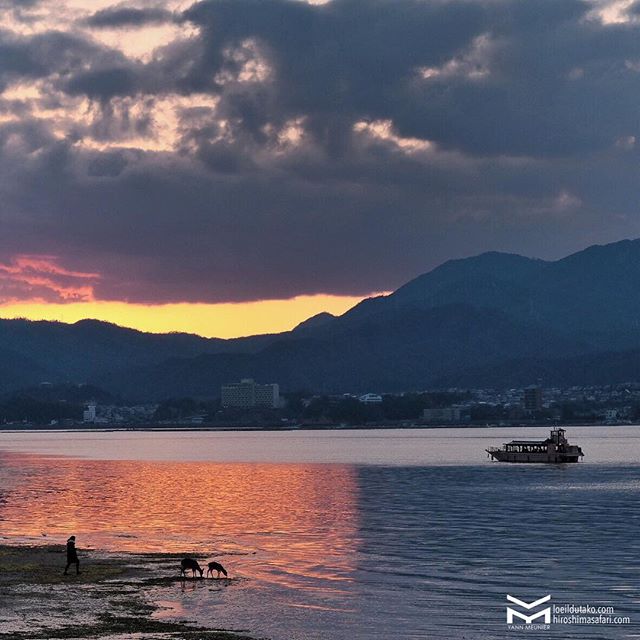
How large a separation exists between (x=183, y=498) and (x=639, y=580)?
7088cm

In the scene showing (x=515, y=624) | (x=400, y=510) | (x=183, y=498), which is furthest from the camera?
(x=183, y=498)

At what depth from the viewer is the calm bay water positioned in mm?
51312

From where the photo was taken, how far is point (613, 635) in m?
46.5

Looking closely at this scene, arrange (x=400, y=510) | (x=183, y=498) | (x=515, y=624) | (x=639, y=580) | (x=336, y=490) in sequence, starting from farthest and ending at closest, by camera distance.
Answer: (x=336, y=490)
(x=183, y=498)
(x=400, y=510)
(x=639, y=580)
(x=515, y=624)

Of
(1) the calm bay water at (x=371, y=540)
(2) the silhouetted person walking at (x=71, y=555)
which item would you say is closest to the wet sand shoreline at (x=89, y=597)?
(2) the silhouetted person walking at (x=71, y=555)

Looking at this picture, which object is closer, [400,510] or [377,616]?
[377,616]

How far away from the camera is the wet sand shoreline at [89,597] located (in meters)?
46.2

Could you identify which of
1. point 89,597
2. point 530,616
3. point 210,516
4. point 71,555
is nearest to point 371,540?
point 71,555

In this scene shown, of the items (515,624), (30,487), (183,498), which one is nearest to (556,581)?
(515,624)

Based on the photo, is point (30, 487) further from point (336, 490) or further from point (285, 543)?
point (285, 543)

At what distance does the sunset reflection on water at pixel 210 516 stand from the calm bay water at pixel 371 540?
18 centimetres

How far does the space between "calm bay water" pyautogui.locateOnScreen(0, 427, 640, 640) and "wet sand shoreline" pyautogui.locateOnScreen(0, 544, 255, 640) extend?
1985mm

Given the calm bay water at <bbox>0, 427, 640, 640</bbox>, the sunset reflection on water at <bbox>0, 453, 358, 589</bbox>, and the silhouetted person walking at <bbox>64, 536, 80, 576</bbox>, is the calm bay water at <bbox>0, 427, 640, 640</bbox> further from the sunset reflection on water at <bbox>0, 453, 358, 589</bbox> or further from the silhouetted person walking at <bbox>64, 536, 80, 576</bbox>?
the silhouetted person walking at <bbox>64, 536, 80, 576</bbox>

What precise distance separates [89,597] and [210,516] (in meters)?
46.9
